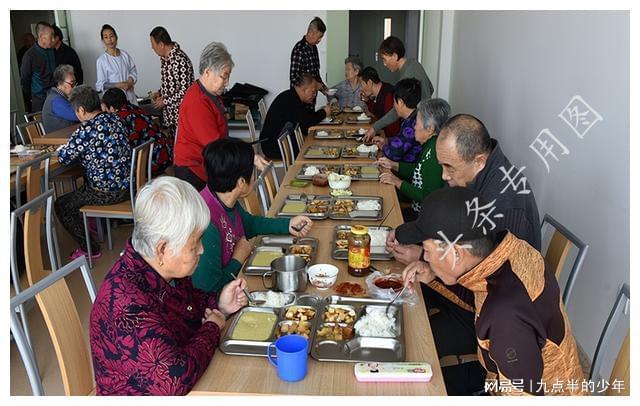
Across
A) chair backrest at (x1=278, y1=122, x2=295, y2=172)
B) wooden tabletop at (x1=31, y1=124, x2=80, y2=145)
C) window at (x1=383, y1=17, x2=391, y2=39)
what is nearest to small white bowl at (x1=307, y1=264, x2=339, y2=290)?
chair backrest at (x1=278, y1=122, x2=295, y2=172)

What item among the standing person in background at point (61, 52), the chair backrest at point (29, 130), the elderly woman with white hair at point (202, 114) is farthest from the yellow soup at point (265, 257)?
the standing person in background at point (61, 52)

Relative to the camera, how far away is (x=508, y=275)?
1.21m

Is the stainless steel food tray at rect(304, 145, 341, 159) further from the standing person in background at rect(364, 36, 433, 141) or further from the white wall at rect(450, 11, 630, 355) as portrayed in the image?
the white wall at rect(450, 11, 630, 355)

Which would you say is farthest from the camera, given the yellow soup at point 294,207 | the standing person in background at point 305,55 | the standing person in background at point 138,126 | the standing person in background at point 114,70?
the standing person in background at point 114,70

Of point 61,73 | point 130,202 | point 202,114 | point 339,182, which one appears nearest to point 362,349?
point 339,182

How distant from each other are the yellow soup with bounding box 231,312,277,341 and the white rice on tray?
0.24m

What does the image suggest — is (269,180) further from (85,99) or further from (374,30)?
(374,30)

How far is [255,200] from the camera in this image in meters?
2.61

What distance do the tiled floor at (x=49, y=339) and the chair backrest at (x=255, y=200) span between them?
1.01 metres

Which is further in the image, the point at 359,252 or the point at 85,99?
the point at 85,99

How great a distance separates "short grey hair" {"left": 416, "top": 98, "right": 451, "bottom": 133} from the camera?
8.48 feet

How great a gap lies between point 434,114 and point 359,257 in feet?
3.84

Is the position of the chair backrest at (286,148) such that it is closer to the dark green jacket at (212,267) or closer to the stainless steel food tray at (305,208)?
the stainless steel food tray at (305,208)

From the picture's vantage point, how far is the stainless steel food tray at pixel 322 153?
339 centimetres
